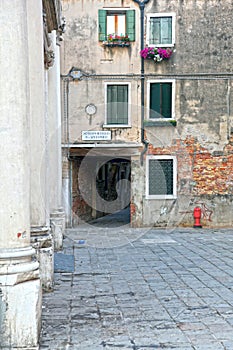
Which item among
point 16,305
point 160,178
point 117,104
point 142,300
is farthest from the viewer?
point 160,178

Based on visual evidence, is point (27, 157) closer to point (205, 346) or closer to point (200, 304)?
point (205, 346)

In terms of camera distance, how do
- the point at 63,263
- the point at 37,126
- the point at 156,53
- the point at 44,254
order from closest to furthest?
the point at 37,126, the point at 44,254, the point at 63,263, the point at 156,53

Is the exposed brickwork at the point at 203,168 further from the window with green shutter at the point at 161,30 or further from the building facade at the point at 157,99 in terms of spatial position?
the window with green shutter at the point at 161,30

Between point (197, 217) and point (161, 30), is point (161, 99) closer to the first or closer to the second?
point (161, 30)

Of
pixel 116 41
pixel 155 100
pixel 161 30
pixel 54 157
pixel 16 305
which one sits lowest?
pixel 16 305

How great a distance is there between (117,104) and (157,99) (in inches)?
51.6

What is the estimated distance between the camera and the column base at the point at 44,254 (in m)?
6.57

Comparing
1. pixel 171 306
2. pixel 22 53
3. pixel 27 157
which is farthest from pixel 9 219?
pixel 171 306

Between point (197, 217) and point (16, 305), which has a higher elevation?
point (16, 305)

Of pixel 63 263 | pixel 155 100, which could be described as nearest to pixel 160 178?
pixel 155 100

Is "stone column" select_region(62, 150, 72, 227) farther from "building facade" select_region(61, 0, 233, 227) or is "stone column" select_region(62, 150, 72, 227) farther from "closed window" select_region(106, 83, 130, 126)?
"closed window" select_region(106, 83, 130, 126)

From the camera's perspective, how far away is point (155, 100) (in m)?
15.8

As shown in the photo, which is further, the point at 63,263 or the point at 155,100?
the point at 155,100

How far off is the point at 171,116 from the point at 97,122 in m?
2.41
